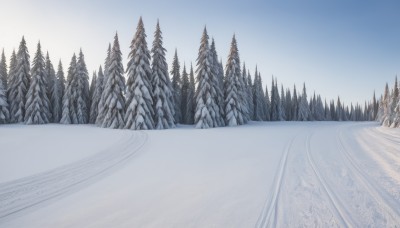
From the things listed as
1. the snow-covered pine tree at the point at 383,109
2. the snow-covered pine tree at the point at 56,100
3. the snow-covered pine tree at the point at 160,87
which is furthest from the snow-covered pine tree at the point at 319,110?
the snow-covered pine tree at the point at 56,100

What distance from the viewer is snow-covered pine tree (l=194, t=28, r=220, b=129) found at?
35.4 metres

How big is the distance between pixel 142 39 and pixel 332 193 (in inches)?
1273

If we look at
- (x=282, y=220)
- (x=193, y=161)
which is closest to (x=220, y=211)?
(x=282, y=220)

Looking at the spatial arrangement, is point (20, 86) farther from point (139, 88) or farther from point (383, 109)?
point (383, 109)

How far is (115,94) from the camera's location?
115 feet

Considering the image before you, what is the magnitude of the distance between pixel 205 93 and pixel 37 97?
28.7 meters

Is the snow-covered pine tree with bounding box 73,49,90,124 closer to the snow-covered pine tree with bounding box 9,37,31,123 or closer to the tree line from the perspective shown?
the tree line

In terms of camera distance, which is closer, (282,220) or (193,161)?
(282,220)

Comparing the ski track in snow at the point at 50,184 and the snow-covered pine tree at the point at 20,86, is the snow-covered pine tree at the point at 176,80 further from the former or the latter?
the ski track in snow at the point at 50,184

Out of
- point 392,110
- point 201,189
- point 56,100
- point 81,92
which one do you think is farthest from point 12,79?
point 392,110

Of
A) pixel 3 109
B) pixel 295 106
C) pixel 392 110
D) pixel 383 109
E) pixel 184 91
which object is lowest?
pixel 3 109

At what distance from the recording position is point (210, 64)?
125 ft

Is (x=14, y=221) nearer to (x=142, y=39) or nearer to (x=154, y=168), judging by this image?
(x=154, y=168)

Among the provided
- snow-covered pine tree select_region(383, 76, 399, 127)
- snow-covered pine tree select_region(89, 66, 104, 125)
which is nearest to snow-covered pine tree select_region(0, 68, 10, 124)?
snow-covered pine tree select_region(89, 66, 104, 125)
